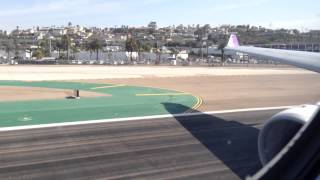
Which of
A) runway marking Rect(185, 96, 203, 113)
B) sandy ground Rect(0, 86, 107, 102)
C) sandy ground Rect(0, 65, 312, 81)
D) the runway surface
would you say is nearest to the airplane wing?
the runway surface

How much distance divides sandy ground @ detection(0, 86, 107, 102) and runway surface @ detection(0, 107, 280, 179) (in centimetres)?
1504

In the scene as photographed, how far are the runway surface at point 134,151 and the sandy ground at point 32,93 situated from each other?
592 inches

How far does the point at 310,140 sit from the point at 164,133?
67.0 ft

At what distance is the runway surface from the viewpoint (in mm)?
14992

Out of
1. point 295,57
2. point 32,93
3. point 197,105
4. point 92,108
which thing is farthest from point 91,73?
point 295,57

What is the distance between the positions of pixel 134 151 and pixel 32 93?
2589cm

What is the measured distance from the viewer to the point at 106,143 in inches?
768

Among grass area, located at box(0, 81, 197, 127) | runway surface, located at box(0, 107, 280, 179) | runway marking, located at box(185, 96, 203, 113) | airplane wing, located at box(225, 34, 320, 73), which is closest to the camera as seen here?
runway surface, located at box(0, 107, 280, 179)

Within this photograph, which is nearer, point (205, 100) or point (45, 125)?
point (45, 125)

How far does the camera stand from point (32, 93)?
1634 inches

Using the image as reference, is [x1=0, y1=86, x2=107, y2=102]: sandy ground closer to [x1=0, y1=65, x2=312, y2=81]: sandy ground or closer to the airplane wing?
[x1=0, y1=65, x2=312, y2=81]: sandy ground

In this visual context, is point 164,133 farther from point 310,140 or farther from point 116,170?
point 310,140

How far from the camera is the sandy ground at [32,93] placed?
38.1 m

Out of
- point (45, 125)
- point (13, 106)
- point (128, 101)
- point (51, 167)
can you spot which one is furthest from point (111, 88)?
point (51, 167)
